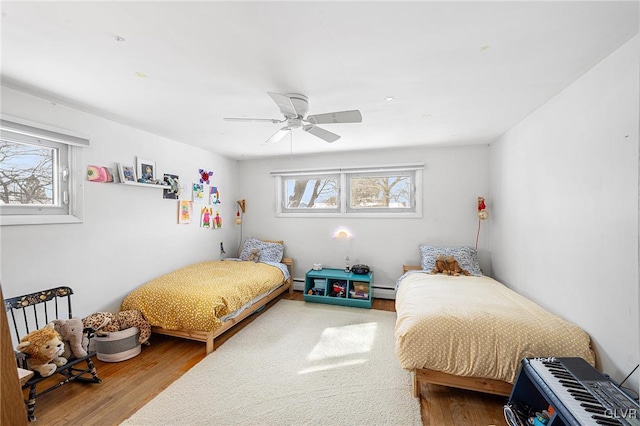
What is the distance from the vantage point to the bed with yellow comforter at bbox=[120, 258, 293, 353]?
258 cm

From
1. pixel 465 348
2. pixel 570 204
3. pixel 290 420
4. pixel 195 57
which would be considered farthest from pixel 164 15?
pixel 570 204

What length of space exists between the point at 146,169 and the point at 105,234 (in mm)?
872

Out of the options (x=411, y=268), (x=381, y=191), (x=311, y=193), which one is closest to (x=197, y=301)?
(x=311, y=193)

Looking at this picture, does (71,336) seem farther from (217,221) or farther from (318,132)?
(318,132)

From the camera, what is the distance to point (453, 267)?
3430 millimetres

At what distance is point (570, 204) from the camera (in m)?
1.98

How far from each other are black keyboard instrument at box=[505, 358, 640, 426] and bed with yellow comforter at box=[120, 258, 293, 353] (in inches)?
95.2

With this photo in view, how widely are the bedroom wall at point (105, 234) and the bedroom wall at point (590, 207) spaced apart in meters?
4.10

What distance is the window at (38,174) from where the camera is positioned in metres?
2.11

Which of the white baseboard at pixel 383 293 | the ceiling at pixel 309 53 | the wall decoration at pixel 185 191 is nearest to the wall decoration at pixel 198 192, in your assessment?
the wall decoration at pixel 185 191

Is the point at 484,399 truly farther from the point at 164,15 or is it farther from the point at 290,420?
the point at 164,15

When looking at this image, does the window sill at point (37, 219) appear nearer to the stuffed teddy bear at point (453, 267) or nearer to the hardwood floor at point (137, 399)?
the hardwood floor at point (137, 399)

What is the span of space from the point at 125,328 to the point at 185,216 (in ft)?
5.30

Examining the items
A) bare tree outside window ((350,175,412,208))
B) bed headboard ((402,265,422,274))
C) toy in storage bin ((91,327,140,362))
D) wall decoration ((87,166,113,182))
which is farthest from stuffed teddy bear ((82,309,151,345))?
bed headboard ((402,265,422,274))
